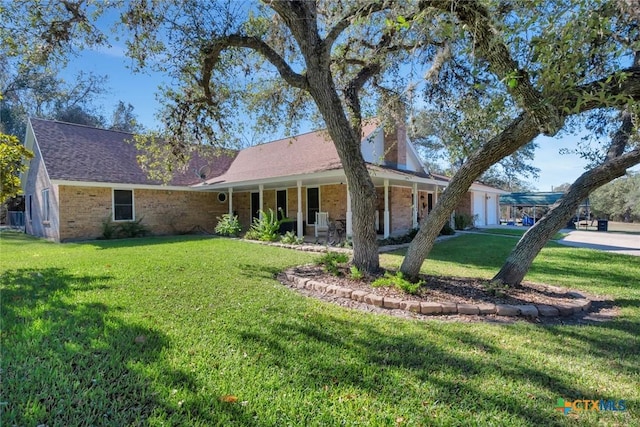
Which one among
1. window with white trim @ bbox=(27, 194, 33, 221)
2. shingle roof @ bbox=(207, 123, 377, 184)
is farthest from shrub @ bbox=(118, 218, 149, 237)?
window with white trim @ bbox=(27, 194, 33, 221)

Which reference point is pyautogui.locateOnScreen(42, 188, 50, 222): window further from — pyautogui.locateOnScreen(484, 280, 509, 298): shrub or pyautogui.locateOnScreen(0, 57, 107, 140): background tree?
pyautogui.locateOnScreen(484, 280, 509, 298): shrub

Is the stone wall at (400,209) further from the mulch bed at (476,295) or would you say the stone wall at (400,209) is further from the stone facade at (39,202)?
the stone facade at (39,202)

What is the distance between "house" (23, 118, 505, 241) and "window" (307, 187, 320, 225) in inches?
2.0

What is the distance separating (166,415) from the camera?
2.25 m

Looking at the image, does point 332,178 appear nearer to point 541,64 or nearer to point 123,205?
point 123,205

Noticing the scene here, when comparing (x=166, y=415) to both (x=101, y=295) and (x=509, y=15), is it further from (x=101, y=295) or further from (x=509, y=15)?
(x=509, y=15)

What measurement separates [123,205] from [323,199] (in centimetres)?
908

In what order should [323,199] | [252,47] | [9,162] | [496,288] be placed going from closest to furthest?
1. [496,288]
2. [252,47]
3. [9,162]
4. [323,199]

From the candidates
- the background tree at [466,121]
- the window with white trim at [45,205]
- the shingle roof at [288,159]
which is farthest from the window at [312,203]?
the window with white trim at [45,205]

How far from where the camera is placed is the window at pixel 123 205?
48.2 feet

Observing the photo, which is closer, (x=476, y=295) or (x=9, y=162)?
(x=476, y=295)

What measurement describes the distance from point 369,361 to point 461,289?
330cm

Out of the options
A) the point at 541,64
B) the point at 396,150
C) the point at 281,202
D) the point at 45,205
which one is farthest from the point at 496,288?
the point at 45,205

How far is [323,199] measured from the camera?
15.4 m
